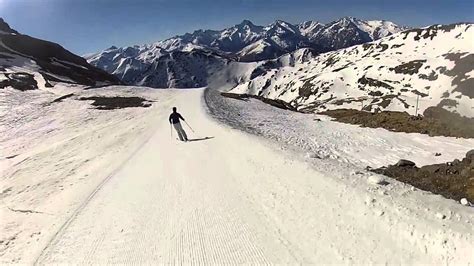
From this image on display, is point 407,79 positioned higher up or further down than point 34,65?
further down

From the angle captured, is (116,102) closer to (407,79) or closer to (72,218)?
(72,218)

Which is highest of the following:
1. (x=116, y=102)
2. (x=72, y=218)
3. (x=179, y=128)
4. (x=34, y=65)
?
(x=34, y=65)

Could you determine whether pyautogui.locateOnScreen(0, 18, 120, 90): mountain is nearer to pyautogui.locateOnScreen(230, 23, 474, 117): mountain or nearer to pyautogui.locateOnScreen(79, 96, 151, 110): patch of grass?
pyautogui.locateOnScreen(79, 96, 151, 110): patch of grass

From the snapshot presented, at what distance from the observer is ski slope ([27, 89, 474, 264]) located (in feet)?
26.5

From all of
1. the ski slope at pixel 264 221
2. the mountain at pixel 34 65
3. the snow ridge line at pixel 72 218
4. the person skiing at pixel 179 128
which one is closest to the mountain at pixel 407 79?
the mountain at pixel 34 65

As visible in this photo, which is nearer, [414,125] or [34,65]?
[414,125]

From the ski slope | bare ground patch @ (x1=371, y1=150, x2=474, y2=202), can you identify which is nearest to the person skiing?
the ski slope

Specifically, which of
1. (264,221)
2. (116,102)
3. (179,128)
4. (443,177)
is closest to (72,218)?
(264,221)

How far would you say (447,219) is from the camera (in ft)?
26.6

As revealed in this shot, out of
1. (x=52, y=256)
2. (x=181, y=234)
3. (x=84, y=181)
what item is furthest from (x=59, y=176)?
(x=181, y=234)

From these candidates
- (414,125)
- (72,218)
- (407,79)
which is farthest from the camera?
(407,79)

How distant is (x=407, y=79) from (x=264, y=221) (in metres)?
140

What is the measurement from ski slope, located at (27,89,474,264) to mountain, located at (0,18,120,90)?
183 ft

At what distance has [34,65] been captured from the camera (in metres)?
91.1
